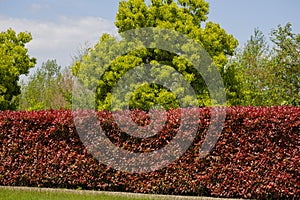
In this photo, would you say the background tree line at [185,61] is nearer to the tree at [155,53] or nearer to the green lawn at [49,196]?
the tree at [155,53]

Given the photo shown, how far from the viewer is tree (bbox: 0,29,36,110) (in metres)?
27.6

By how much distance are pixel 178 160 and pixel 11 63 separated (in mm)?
20252

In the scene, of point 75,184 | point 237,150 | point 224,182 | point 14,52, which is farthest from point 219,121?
point 14,52

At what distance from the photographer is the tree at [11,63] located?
90.5 ft

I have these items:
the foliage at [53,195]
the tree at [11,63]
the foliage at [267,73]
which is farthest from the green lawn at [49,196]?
the tree at [11,63]

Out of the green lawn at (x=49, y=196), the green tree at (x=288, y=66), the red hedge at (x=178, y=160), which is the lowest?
the green lawn at (x=49, y=196)

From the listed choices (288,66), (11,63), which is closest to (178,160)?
(288,66)

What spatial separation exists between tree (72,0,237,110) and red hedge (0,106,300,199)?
10692 mm

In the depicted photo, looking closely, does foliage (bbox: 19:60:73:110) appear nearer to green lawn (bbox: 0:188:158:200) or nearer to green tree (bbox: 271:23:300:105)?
green tree (bbox: 271:23:300:105)

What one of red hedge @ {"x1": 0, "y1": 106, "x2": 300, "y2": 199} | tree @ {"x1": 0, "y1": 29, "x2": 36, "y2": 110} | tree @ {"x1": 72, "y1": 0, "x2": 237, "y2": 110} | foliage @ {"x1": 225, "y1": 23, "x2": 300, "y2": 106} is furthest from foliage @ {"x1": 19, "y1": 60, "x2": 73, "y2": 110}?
red hedge @ {"x1": 0, "y1": 106, "x2": 300, "y2": 199}

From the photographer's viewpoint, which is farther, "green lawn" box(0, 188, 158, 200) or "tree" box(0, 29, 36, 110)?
"tree" box(0, 29, 36, 110)

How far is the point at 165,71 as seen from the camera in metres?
21.8

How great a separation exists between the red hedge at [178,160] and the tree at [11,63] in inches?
648

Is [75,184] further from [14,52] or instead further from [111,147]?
[14,52]
